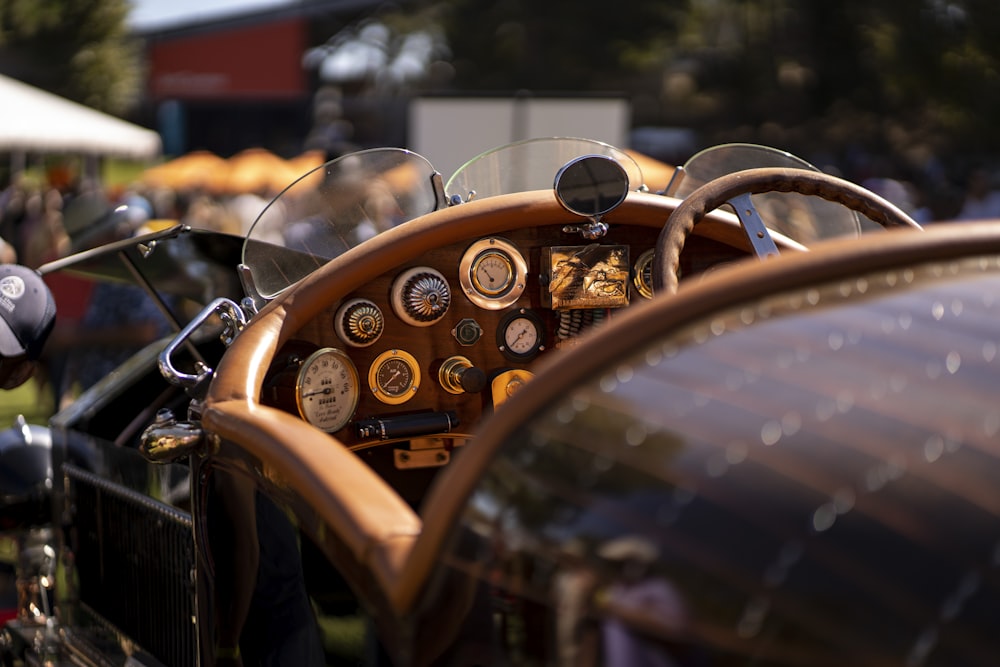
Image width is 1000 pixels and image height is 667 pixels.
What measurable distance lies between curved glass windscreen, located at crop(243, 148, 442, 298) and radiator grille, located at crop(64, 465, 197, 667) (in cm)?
63

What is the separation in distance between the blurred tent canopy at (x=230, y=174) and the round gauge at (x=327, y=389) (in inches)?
588

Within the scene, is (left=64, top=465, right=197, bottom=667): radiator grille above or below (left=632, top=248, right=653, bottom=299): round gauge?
below

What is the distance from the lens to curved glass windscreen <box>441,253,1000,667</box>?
1.04m

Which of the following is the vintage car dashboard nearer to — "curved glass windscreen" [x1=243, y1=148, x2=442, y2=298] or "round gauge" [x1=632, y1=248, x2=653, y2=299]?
"round gauge" [x1=632, y1=248, x2=653, y2=299]

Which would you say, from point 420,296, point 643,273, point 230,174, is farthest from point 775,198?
point 230,174

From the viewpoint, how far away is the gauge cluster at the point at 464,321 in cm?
267

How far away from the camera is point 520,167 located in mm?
3105

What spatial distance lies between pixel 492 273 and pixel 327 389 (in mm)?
538

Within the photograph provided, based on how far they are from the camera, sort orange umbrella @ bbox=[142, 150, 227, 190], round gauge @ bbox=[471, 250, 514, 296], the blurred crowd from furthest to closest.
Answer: orange umbrella @ bbox=[142, 150, 227, 190] → the blurred crowd → round gauge @ bbox=[471, 250, 514, 296]

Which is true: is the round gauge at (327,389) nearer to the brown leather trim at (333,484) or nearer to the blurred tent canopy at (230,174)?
the brown leather trim at (333,484)

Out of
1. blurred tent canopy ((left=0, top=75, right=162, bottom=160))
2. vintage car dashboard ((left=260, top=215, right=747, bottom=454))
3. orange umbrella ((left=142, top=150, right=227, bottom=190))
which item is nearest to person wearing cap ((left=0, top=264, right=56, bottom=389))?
vintage car dashboard ((left=260, top=215, right=747, bottom=454))

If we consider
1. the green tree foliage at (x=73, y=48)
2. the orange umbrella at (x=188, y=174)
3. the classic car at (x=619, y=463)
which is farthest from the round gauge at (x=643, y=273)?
the green tree foliage at (x=73, y=48)

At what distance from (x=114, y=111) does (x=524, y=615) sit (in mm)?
43153

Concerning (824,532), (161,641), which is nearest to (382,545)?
(824,532)
